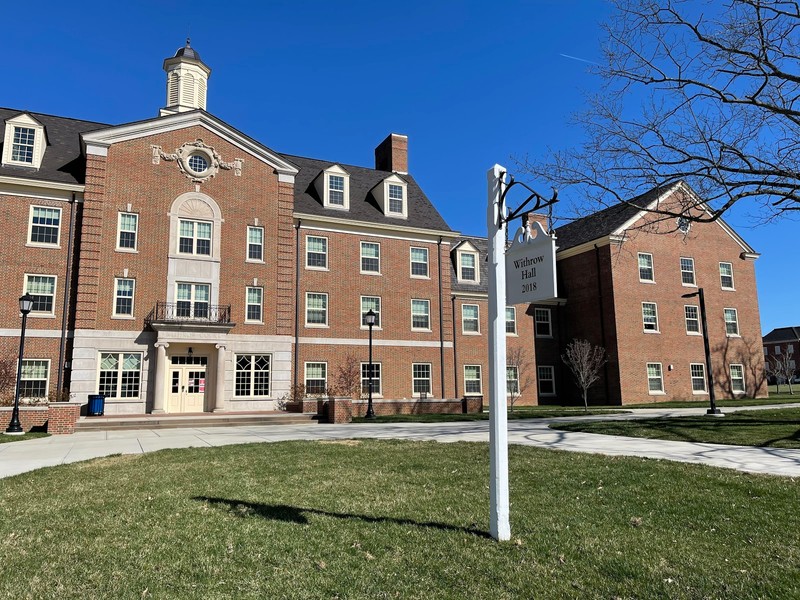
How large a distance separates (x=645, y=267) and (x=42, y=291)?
31742 mm

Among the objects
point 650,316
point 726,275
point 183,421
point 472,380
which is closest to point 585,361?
point 472,380

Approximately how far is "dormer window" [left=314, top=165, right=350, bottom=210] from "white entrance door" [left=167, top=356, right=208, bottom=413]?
10432 millimetres

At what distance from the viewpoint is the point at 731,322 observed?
36656 mm

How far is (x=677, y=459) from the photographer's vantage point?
380 inches

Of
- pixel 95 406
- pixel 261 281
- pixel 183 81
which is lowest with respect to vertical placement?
pixel 95 406

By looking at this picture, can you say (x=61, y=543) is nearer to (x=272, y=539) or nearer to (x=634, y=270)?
(x=272, y=539)

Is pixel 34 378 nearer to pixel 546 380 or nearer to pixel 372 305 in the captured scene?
pixel 372 305

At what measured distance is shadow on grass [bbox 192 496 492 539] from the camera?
5.46 metres

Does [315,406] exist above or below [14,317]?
below

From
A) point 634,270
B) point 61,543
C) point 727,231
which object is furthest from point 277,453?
point 727,231

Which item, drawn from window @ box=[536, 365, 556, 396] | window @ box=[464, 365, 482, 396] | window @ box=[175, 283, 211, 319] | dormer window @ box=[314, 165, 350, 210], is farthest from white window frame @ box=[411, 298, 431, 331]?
window @ box=[175, 283, 211, 319]

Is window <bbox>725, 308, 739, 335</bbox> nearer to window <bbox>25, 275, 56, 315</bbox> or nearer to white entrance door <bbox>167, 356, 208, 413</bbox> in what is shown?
white entrance door <bbox>167, 356, 208, 413</bbox>

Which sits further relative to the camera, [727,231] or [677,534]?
[727,231]

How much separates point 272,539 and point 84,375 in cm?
2130
